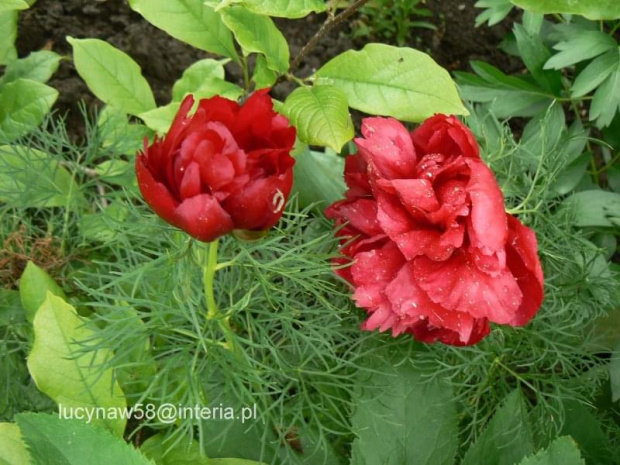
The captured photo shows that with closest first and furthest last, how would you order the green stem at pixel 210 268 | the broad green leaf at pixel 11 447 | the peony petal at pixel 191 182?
the peony petal at pixel 191 182 → the green stem at pixel 210 268 → the broad green leaf at pixel 11 447

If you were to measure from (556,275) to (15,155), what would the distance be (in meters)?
0.72

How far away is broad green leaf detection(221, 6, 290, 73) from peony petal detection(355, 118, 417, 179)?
0.62ft

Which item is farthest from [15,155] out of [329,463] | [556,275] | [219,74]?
[556,275]

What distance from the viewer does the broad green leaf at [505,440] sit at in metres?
0.80

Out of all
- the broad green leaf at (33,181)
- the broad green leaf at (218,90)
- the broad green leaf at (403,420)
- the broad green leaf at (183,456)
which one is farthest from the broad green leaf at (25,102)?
the broad green leaf at (403,420)

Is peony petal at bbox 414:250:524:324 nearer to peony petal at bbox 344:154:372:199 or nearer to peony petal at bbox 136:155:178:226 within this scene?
peony petal at bbox 344:154:372:199

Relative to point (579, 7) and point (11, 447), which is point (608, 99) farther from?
point (11, 447)

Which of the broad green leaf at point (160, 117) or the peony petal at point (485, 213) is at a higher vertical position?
the peony petal at point (485, 213)

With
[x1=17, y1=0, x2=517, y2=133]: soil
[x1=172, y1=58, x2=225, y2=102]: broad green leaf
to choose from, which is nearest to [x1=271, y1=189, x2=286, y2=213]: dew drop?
[x1=172, y1=58, x2=225, y2=102]: broad green leaf

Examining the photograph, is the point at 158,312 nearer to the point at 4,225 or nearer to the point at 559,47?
the point at 4,225

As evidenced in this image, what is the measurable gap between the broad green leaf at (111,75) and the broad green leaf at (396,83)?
319 mm

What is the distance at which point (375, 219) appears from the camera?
0.73 m

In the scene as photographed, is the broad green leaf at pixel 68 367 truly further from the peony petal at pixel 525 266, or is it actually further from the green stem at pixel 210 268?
the peony petal at pixel 525 266

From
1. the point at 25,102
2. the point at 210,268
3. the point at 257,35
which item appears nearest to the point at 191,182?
the point at 210,268
